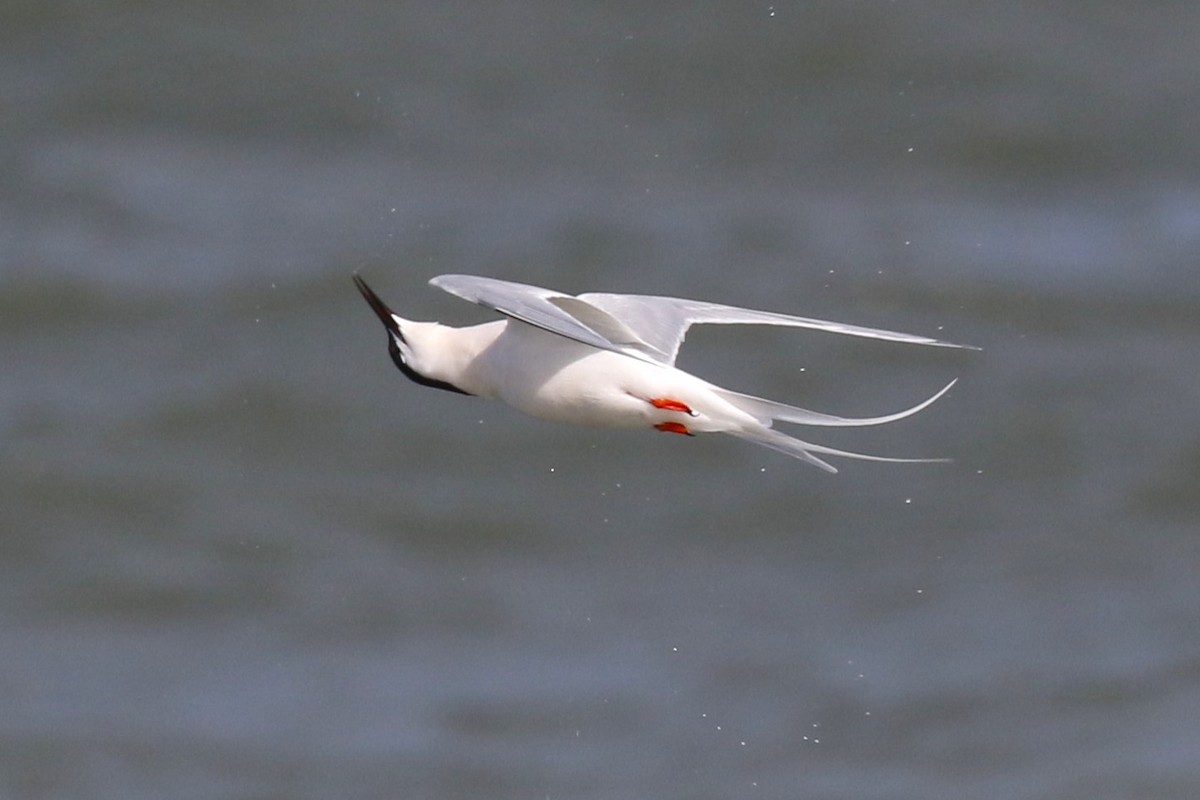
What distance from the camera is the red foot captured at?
12.3 feet

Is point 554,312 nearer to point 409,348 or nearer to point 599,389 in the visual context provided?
point 599,389

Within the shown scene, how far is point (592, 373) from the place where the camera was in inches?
150

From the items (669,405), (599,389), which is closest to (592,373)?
(599,389)

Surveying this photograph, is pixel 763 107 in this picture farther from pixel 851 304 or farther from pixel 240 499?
pixel 240 499

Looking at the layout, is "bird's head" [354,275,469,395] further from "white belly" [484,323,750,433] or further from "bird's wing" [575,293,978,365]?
"bird's wing" [575,293,978,365]

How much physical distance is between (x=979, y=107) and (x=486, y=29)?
1955 mm

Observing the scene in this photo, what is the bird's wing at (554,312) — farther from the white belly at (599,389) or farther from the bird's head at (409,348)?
the bird's head at (409,348)

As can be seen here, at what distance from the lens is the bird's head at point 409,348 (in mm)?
4094

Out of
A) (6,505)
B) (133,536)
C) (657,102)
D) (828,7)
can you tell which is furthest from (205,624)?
(828,7)

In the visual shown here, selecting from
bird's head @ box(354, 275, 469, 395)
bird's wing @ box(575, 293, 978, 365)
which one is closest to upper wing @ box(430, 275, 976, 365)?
bird's wing @ box(575, 293, 978, 365)

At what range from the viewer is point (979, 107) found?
8031 mm

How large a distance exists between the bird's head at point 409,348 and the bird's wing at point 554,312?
29 cm

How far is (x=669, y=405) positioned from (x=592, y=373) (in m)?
0.16

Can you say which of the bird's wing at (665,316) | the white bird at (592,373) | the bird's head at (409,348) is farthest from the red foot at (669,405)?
the bird's head at (409,348)
